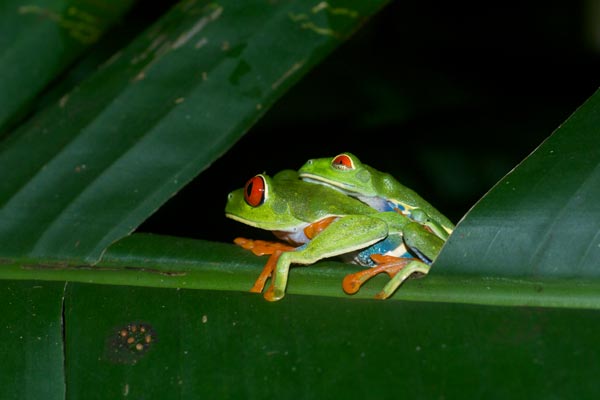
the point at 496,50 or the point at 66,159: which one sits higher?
the point at 66,159

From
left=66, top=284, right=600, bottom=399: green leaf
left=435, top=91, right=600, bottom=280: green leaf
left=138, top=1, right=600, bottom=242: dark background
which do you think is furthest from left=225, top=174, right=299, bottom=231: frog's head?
left=138, top=1, right=600, bottom=242: dark background

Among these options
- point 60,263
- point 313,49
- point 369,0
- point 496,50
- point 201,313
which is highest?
point 369,0

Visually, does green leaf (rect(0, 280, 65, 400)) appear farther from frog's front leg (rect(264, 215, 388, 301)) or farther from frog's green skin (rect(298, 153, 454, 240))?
frog's green skin (rect(298, 153, 454, 240))

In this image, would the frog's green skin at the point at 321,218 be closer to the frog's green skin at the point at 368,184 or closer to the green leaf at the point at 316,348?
the frog's green skin at the point at 368,184

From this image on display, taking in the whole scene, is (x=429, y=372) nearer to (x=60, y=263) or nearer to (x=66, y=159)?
(x=60, y=263)

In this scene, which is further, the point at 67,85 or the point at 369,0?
the point at 67,85

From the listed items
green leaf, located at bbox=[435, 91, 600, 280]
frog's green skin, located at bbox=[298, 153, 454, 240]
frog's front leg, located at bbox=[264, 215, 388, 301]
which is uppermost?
green leaf, located at bbox=[435, 91, 600, 280]

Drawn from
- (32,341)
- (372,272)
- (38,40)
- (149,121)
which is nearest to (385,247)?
(372,272)

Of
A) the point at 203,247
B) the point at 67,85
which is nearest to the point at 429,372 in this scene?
the point at 203,247
